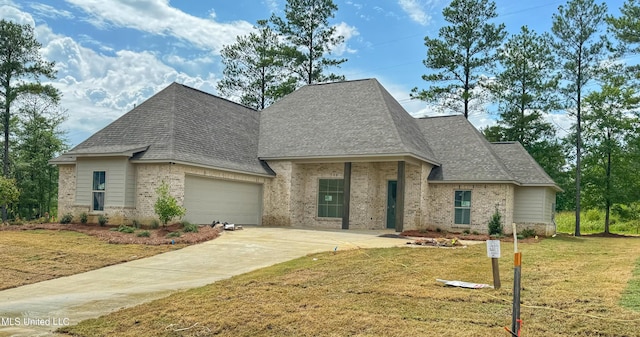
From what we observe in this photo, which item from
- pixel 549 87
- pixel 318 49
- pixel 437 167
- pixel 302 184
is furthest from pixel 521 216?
pixel 318 49

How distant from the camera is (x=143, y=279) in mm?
10992

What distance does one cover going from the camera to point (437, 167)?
77.2ft

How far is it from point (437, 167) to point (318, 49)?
19607 millimetres

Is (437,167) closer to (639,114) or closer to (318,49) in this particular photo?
(639,114)

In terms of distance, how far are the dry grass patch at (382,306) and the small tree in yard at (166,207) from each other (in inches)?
296

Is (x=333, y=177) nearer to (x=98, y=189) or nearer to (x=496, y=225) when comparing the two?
(x=496, y=225)

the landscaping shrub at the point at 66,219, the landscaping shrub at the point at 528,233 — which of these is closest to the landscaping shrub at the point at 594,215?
the landscaping shrub at the point at 528,233

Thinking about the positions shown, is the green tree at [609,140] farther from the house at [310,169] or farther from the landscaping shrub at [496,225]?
the landscaping shrub at [496,225]

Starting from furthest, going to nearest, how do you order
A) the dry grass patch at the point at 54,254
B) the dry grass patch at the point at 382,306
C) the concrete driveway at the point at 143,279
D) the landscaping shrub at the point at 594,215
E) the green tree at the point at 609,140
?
the landscaping shrub at the point at 594,215 → the green tree at the point at 609,140 → the dry grass patch at the point at 54,254 → the concrete driveway at the point at 143,279 → the dry grass patch at the point at 382,306

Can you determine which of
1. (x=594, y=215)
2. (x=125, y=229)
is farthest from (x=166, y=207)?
(x=594, y=215)

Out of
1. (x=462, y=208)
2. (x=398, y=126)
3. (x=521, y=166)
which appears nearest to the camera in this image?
(x=462, y=208)

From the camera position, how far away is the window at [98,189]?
19250mm

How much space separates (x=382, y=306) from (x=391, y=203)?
16.0 m

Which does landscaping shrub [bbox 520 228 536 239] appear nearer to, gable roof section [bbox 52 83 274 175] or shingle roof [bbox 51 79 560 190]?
shingle roof [bbox 51 79 560 190]
